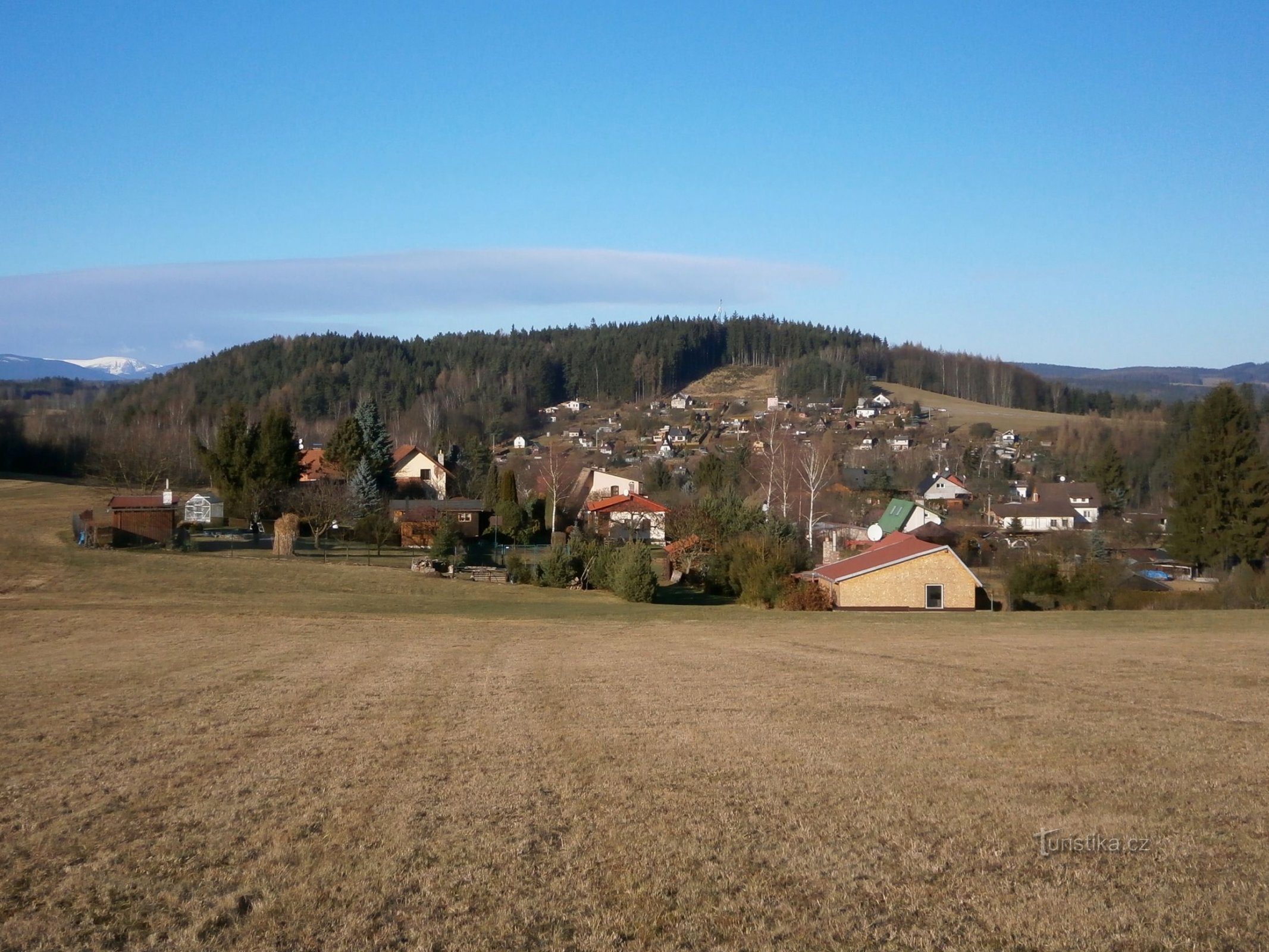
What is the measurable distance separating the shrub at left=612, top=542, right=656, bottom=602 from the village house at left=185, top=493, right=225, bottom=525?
29739 millimetres

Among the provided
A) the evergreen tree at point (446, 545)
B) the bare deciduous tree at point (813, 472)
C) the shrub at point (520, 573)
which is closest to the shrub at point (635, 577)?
the shrub at point (520, 573)

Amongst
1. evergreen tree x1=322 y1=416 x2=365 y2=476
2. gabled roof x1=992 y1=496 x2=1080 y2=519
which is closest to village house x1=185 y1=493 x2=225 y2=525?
evergreen tree x1=322 y1=416 x2=365 y2=476

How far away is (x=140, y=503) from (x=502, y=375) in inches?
4942

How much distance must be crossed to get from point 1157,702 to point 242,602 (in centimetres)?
3030

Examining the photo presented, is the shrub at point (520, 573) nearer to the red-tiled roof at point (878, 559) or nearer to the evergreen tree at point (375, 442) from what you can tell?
the red-tiled roof at point (878, 559)

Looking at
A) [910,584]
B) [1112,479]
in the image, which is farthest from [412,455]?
[1112,479]

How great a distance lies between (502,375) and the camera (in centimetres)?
17750

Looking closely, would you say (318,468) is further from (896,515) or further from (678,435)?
(678,435)

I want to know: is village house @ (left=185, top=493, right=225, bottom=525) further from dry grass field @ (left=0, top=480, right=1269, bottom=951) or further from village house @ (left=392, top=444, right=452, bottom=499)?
dry grass field @ (left=0, top=480, right=1269, bottom=951)

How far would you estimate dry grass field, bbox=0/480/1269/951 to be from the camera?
6633 millimetres

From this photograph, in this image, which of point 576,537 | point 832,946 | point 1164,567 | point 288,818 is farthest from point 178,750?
point 1164,567

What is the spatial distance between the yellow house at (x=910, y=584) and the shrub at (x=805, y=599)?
3.34ft

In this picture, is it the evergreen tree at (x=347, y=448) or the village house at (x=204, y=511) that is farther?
the evergreen tree at (x=347, y=448)

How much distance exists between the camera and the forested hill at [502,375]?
508ft
